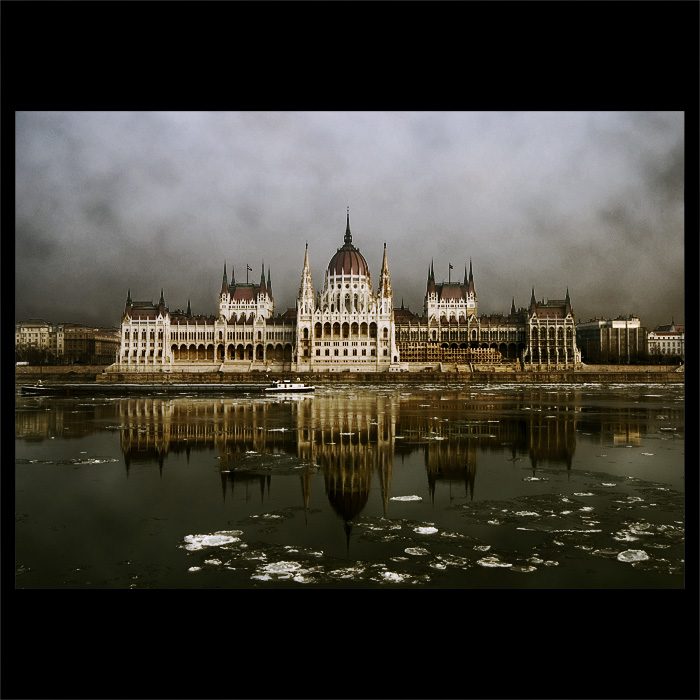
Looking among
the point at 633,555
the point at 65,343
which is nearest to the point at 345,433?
the point at 633,555

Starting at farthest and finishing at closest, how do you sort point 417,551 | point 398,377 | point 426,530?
point 398,377 < point 426,530 < point 417,551

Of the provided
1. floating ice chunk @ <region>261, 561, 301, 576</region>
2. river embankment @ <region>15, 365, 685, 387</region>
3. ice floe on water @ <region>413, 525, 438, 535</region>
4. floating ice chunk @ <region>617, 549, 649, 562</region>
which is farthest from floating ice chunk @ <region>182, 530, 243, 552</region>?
river embankment @ <region>15, 365, 685, 387</region>

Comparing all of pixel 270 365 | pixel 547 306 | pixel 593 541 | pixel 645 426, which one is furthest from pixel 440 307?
pixel 593 541

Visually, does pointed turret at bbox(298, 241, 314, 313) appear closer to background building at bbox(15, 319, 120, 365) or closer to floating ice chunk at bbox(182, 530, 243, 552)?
background building at bbox(15, 319, 120, 365)

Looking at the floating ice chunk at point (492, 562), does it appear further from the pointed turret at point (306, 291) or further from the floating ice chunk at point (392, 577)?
the pointed turret at point (306, 291)

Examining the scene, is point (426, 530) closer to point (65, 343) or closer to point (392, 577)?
point (392, 577)

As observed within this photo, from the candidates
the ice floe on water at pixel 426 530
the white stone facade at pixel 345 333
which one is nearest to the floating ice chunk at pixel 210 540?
the ice floe on water at pixel 426 530

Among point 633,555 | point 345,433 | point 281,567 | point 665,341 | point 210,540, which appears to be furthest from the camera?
point 665,341
